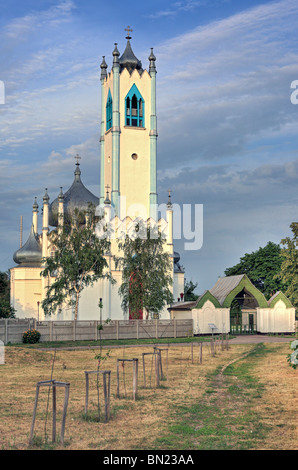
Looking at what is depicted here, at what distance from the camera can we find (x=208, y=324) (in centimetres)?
4666

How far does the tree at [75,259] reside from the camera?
44375 mm

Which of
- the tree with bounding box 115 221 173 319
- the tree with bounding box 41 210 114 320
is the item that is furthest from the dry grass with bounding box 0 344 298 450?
the tree with bounding box 115 221 173 319

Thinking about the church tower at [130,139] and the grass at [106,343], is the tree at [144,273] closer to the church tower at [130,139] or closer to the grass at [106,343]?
the church tower at [130,139]

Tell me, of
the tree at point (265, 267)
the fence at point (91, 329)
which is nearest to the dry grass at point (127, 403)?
the fence at point (91, 329)

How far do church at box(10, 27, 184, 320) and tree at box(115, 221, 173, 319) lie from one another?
2377 mm

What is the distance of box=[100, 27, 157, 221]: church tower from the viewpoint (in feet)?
185

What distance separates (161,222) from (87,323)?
17452 mm

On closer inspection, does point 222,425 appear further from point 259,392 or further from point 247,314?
point 247,314

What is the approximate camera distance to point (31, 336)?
38.0 metres

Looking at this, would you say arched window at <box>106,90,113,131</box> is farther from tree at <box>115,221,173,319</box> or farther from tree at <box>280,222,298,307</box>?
tree at <box>280,222,298,307</box>

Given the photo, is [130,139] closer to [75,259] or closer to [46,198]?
[46,198]

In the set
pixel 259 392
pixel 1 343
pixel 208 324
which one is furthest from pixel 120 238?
pixel 259 392

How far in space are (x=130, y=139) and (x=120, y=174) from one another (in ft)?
12.1

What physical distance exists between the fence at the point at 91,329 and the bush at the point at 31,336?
1.50ft
